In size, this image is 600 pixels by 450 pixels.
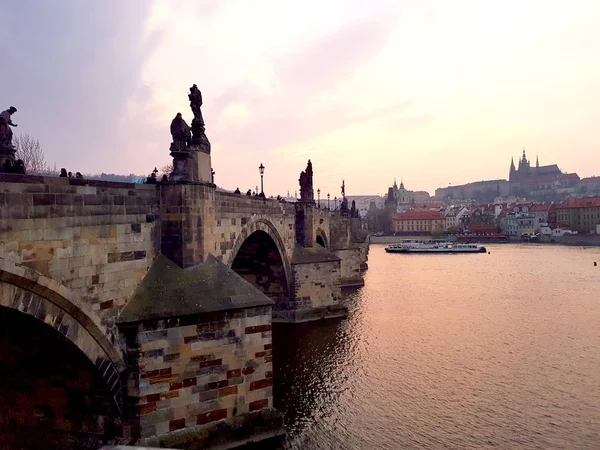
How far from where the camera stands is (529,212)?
113375 millimetres

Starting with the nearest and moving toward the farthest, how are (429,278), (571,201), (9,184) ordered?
(9,184) < (429,278) < (571,201)

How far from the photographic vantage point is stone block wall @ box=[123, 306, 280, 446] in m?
9.80

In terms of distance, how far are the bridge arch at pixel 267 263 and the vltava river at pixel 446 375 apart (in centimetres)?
272

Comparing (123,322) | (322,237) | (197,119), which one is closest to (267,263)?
(322,237)

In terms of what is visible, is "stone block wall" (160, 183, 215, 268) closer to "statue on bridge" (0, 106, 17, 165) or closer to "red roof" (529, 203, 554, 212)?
"statue on bridge" (0, 106, 17, 165)

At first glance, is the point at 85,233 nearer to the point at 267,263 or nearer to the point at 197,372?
the point at 197,372

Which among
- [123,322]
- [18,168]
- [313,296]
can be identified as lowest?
[313,296]

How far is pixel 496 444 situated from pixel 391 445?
2.66 meters

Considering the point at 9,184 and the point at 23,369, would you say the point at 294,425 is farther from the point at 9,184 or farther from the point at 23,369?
the point at 9,184

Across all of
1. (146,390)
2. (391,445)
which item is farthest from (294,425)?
(146,390)

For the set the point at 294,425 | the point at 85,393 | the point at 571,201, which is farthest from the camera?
the point at 571,201

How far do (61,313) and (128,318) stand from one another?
159 cm

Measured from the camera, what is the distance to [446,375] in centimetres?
1673

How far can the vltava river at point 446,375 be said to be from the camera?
1236cm
